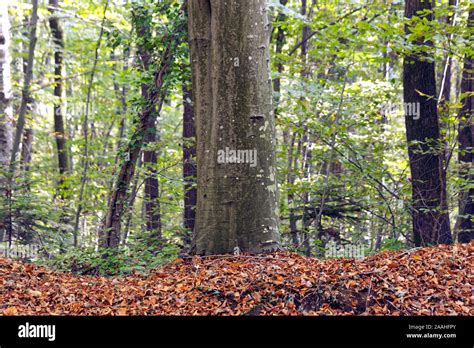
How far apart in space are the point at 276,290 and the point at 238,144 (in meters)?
1.88

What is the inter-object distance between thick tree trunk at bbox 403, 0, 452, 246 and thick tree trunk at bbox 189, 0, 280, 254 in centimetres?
348

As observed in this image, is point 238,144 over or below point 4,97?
below

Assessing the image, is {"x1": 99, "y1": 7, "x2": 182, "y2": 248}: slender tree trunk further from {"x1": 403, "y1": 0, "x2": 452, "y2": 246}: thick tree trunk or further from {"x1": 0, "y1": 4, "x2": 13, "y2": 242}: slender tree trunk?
{"x1": 403, "y1": 0, "x2": 452, "y2": 246}: thick tree trunk

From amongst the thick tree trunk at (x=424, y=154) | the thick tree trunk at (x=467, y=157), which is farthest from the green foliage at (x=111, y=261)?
the thick tree trunk at (x=467, y=157)

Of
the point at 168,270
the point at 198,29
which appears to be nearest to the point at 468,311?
the point at 168,270

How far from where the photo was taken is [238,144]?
224 inches

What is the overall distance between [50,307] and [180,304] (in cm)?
121

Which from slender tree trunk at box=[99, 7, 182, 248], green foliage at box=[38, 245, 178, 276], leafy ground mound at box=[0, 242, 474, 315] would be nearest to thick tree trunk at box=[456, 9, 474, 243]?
leafy ground mound at box=[0, 242, 474, 315]

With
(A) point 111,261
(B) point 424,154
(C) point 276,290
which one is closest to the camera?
(C) point 276,290

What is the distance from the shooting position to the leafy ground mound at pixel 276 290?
13.8ft

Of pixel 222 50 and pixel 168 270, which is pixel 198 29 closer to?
pixel 222 50

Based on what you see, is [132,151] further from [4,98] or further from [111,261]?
[4,98]

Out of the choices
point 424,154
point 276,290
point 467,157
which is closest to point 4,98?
point 424,154
